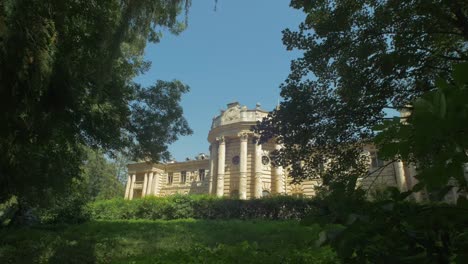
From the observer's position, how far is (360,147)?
8.56 m

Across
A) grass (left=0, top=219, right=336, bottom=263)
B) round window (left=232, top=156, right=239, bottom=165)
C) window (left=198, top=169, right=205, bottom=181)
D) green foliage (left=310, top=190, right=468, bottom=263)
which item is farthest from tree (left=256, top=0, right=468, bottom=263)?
window (left=198, top=169, right=205, bottom=181)

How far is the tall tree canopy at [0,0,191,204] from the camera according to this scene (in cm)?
553

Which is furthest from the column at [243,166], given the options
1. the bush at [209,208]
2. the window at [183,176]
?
the window at [183,176]

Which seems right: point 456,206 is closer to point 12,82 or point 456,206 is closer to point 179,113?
point 12,82

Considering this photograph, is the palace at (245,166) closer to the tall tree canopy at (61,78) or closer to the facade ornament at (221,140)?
the facade ornament at (221,140)

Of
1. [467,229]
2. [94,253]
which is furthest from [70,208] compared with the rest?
[467,229]

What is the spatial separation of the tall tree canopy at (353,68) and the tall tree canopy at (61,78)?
324 cm

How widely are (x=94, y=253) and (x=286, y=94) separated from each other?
22.5ft

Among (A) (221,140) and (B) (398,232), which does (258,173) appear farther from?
(B) (398,232)

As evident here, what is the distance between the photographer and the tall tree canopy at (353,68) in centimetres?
639

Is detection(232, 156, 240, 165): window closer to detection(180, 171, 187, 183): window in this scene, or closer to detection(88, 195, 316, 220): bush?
detection(88, 195, 316, 220): bush

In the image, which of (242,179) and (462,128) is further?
(242,179)

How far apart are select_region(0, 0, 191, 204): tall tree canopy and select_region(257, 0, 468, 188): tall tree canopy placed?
324cm

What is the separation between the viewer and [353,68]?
21.8 feet
